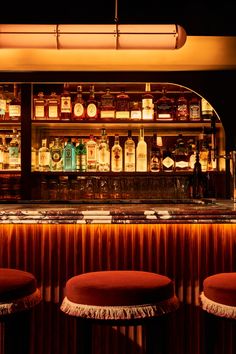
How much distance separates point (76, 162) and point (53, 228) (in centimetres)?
198

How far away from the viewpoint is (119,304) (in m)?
1.71

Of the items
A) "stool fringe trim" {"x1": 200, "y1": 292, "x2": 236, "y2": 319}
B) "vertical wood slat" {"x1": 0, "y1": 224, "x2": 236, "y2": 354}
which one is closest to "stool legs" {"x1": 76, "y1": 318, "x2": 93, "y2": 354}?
"stool fringe trim" {"x1": 200, "y1": 292, "x2": 236, "y2": 319}

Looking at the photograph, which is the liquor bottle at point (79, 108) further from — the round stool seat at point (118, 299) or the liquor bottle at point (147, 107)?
the round stool seat at point (118, 299)

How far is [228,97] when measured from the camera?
4031mm

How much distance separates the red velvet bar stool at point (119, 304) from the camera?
1.71m

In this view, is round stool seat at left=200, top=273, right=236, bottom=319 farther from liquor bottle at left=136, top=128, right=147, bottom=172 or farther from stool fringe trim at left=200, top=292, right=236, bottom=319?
liquor bottle at left=136, top=128, right=147, bottom=172

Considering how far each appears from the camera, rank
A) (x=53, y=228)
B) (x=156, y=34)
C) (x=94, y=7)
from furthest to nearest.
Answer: (x=94, y=7)
(x=156, y=34)
(x=53, y=228)

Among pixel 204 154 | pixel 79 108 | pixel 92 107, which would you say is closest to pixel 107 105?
pixel 92 107

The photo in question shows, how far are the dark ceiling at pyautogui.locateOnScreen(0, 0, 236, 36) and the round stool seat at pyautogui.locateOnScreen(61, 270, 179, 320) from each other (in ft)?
6.83

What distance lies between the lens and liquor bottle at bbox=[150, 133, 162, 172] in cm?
425

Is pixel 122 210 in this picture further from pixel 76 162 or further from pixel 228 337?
pixel 76 162

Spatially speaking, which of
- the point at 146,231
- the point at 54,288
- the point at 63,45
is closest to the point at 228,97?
the point at 63,45

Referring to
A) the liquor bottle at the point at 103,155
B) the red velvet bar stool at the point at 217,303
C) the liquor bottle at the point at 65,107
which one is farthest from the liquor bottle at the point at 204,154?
the red velvet bar stool at the point at 217,303

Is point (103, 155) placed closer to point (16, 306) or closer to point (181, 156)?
point (181, 156)
